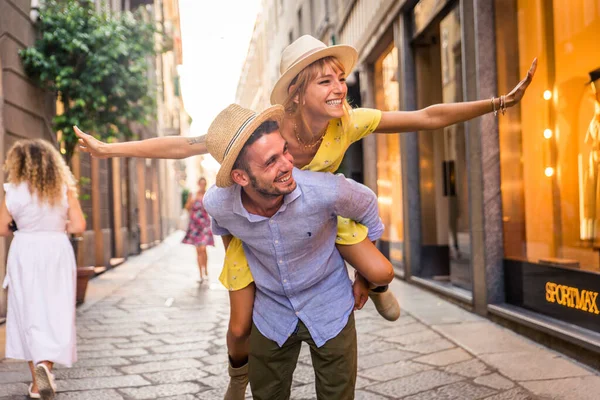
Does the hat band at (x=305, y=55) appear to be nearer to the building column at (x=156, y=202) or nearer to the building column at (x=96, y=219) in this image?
the building column at (x=96, y=219)

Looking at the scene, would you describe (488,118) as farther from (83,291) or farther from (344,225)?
(83,291)

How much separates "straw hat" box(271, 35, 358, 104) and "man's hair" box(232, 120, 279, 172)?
1.23 feet

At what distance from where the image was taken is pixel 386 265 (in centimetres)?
255

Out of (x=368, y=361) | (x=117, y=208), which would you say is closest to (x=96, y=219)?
(x=117, y=208)

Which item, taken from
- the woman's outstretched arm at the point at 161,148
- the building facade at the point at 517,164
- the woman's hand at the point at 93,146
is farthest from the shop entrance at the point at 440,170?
the woman's hand at the point at 93,146

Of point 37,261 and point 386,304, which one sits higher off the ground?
point 37,261

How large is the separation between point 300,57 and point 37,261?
107 inches

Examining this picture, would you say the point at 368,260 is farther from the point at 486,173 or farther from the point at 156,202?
the point at 156,202

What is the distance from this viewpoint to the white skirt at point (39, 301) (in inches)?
167

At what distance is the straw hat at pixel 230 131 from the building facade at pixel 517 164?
3.20 metres

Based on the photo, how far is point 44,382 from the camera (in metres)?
3.90

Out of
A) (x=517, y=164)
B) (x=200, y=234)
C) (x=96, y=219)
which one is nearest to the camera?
(x=517, y=164)

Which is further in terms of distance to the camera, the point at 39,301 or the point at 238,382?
the point at 39,301

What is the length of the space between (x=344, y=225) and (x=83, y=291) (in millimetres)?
6417
